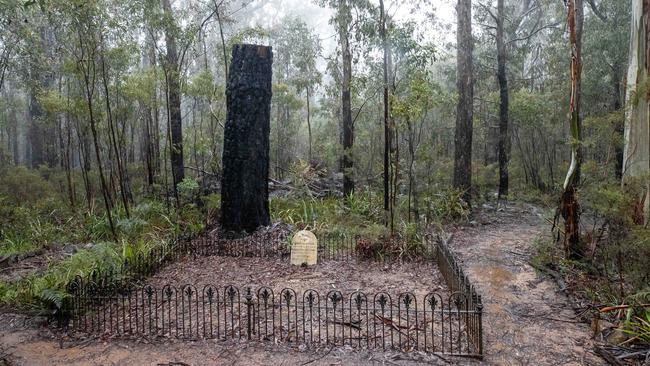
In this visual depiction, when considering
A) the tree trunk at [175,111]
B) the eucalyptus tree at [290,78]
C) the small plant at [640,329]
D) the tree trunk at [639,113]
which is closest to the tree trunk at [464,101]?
the tree trunk at [639,113]

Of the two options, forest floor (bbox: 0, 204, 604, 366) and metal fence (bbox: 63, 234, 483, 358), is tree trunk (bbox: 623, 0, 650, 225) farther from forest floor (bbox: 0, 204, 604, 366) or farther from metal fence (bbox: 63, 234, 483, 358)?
metal fence (bbox: 63, 234, 483, 358)

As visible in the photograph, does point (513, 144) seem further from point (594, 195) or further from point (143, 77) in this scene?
point (143, 77)

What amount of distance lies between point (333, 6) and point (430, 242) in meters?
8.34

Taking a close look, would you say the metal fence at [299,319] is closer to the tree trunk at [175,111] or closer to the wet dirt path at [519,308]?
the wet dirt path at [519,308]

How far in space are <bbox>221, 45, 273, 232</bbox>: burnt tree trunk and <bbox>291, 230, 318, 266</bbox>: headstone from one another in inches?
70.6

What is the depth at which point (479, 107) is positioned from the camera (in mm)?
19109

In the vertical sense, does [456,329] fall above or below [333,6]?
below

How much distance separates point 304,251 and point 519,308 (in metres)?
3.33

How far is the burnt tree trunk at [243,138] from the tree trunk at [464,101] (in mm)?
5781

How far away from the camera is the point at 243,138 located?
→ 8.73 meters

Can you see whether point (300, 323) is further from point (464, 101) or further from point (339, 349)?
point (464, 101)

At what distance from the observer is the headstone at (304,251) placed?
7262 mm

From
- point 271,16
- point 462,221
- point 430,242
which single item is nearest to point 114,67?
point 430,242

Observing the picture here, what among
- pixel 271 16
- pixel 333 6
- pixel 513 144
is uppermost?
pixel 271 16
